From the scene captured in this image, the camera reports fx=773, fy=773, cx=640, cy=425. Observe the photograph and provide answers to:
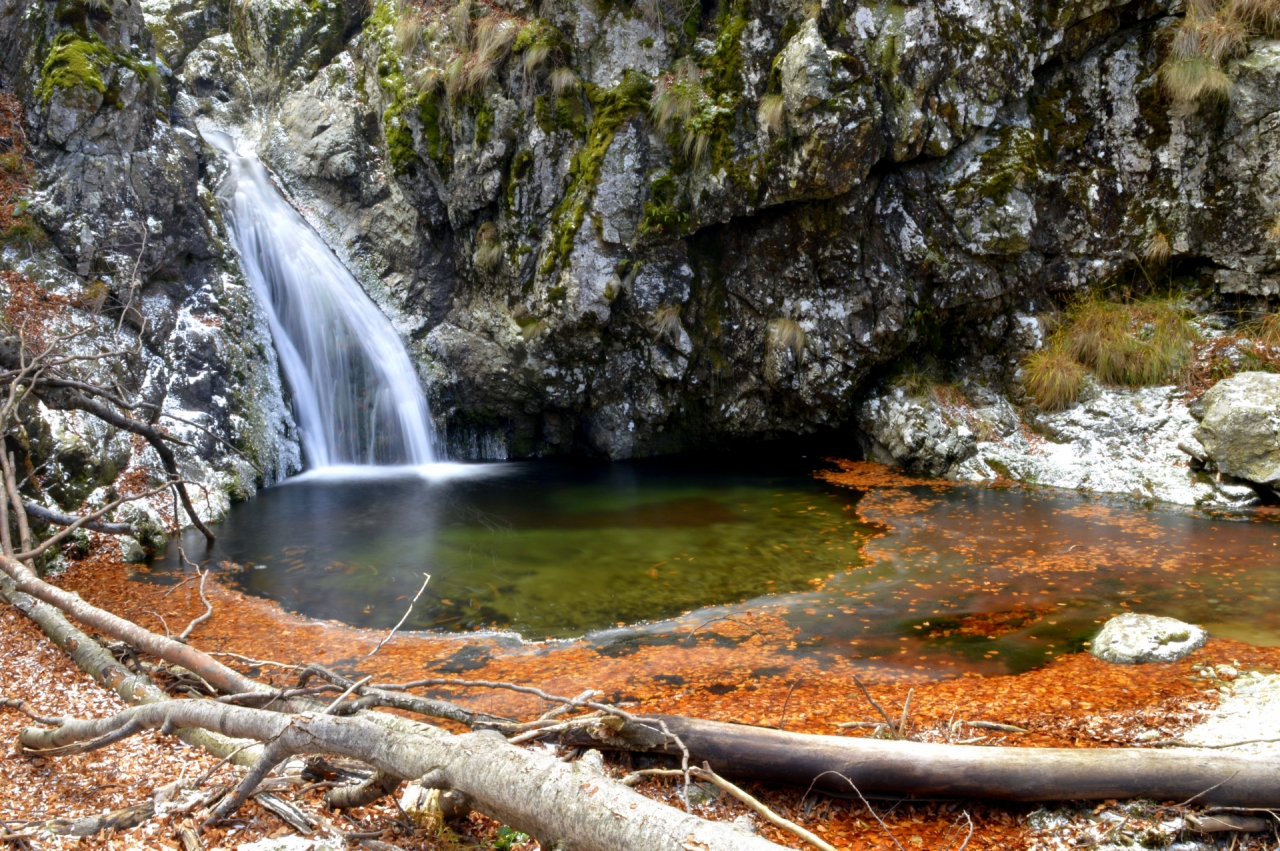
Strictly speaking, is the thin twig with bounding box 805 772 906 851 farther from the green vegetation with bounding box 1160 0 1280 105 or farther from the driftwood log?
the green vegetation with bounding box 1160 0 1280 105

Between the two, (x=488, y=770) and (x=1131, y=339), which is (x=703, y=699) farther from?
(x=1131, y=339)

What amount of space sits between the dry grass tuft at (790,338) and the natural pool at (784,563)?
204 centimetres

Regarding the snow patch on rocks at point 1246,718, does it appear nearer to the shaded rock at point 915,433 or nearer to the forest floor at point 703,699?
the forest floor at point 703,699

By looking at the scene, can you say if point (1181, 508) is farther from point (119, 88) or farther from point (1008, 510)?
point (119, 88)

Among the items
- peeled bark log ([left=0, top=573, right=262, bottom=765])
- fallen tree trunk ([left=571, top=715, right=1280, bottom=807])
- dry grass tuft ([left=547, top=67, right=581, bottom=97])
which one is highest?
dry grass tuft ([left=547, top=67, right=581, bottom=97])

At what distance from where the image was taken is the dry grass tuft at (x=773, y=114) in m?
10.5

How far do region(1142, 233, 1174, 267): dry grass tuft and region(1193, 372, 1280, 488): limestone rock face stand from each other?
239 cm

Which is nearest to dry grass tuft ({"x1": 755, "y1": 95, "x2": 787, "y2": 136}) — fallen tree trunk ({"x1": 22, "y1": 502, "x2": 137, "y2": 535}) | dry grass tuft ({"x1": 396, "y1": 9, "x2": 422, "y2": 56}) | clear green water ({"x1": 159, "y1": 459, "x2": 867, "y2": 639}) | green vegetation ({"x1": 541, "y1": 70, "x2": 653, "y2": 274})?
green vegetation ({"x1": 541, "y1": 70, "x2": 653, "y2": 274})

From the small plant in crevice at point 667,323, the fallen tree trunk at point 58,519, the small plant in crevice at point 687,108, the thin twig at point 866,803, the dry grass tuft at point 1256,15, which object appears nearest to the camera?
the thin twig at point 866,803

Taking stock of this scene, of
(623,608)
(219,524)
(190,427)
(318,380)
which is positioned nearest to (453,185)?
(318,380)

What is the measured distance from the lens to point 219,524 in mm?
9625

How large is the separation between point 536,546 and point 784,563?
108 inches

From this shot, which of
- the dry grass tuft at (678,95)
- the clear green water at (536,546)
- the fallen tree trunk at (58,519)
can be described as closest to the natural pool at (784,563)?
the clear green water at (536,546)

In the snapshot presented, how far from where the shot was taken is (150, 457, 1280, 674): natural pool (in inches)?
238
